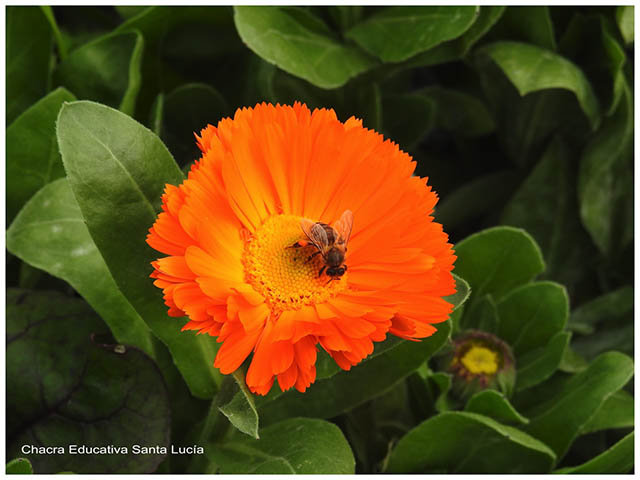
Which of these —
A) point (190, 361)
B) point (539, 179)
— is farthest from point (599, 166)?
point (190, 361)

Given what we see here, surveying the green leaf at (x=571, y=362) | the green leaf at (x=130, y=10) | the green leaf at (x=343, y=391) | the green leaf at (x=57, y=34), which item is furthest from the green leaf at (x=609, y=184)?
the green leaf at (x=57, y=34)

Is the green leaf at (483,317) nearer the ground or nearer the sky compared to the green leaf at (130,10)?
nearer the ground

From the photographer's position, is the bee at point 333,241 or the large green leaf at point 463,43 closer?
the bee at point 333,241

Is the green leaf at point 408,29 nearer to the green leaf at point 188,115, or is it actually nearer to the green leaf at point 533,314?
the green leaf at point 188,115

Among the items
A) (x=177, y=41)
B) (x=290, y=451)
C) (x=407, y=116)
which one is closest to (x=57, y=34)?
(x=177, y=41)

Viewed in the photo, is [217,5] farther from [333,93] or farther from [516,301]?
[516,301]

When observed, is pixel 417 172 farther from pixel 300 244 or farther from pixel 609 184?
pixel 300 244
